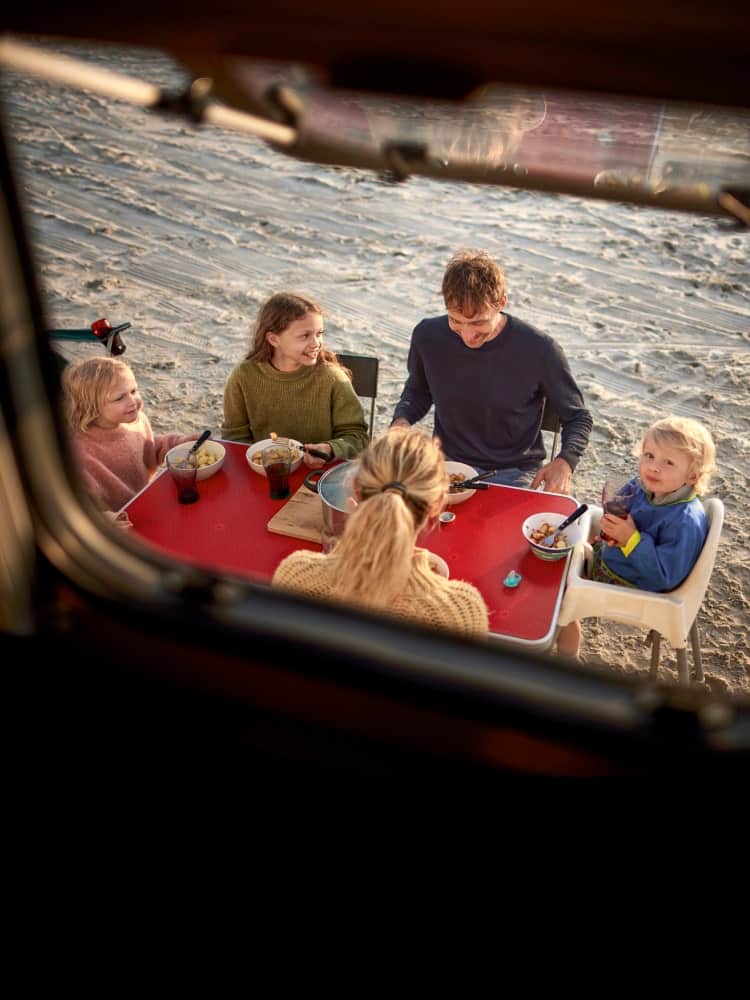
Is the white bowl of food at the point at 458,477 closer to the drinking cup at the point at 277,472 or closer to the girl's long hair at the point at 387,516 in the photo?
the girl's long hair at the point at 387,516

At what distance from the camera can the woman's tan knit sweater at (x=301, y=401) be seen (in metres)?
3.39

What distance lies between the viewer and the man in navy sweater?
318 centimetres

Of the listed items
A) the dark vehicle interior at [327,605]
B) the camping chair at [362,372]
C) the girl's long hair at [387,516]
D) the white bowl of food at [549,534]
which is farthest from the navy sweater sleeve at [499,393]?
the dark vehicle interior at [327,605]

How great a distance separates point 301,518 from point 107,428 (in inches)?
39.3

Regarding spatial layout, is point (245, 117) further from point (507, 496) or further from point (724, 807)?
point (507, 496)

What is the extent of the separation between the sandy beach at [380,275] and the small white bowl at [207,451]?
5.91 feet

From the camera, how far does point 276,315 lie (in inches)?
129

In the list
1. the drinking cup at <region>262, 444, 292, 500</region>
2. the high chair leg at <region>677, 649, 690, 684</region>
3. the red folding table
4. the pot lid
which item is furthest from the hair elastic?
the high chair leg at <region>677, 649, 690, 684</region>

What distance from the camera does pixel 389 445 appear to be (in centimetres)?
228

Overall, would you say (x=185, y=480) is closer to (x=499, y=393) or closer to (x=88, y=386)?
(x=88, y=386)

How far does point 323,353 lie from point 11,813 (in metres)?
Result: 2.37

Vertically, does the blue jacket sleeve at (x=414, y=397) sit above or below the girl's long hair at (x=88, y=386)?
below

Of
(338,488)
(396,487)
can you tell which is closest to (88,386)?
(338,488)

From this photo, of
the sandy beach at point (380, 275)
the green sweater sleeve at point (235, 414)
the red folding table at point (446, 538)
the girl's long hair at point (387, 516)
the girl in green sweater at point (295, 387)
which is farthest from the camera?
the sandy beach at point (380, 275)
